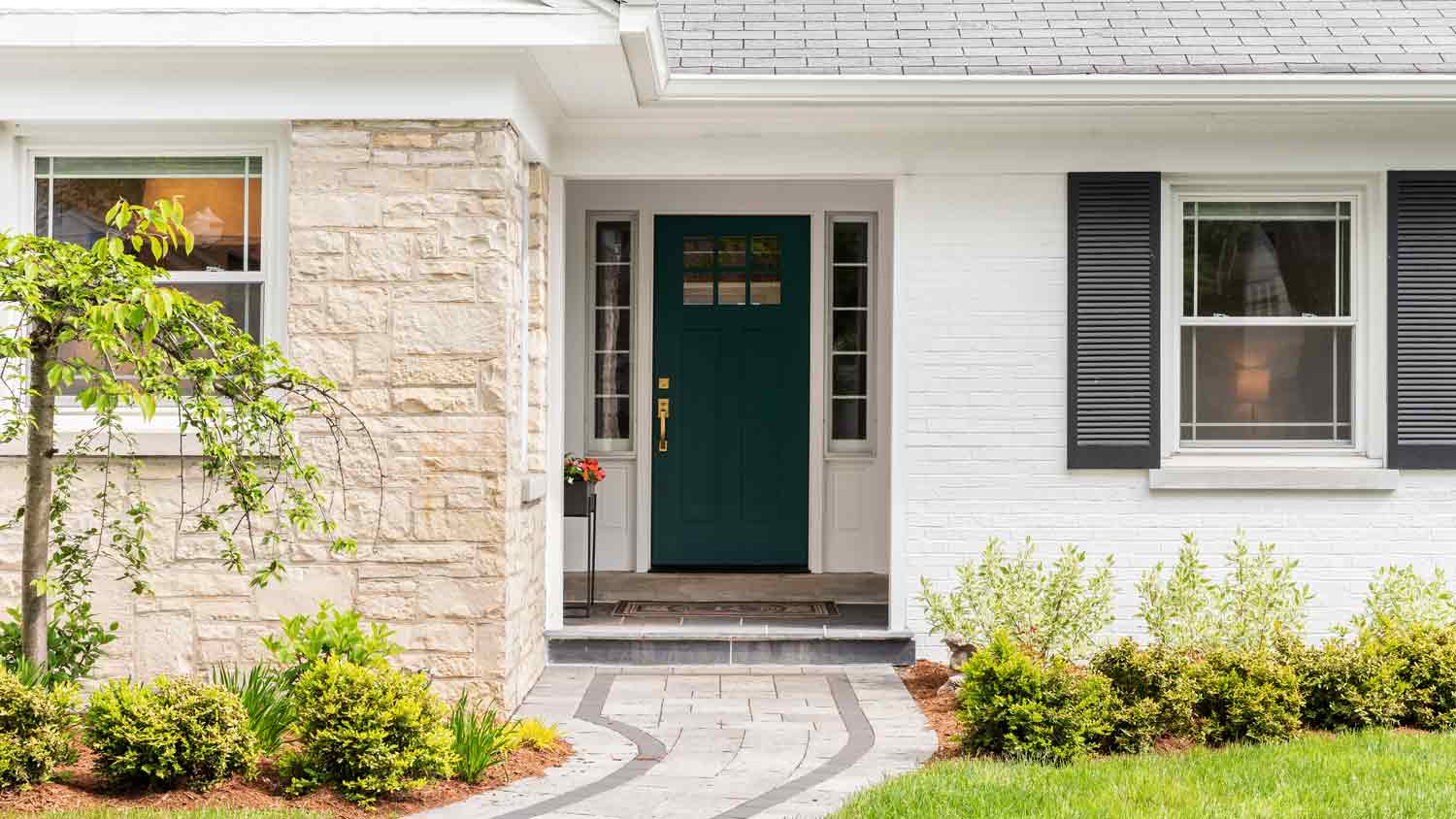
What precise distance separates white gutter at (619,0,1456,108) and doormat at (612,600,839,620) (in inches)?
119

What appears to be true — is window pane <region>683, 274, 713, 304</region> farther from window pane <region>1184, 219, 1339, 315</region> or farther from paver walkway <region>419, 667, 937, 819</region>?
window pane <region>1184, 219, 1339, 315</region>

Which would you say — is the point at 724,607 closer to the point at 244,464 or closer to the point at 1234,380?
the point at 1234,380

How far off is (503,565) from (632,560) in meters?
3.38

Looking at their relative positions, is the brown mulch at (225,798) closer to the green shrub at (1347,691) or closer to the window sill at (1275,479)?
the green shrub at (1347,691)

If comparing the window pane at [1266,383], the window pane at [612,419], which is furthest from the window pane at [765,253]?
the window pane at [1266,383]

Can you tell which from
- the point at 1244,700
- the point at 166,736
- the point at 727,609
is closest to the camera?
the point at 166,736

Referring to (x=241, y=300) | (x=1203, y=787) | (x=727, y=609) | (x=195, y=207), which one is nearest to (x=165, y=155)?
(x=195, y=207)

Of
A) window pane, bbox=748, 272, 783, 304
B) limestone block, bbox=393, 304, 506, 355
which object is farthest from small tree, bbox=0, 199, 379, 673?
window pane, bbox=748, 272, 783, 304

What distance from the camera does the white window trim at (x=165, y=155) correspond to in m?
6.59

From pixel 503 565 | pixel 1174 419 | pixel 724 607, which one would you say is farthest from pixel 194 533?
pixel 1174 419

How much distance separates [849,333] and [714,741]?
424cm

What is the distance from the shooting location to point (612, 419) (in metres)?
9.80

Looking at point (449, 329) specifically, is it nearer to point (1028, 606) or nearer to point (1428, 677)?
point (1028, 606)

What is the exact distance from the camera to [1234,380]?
802 centimetres
